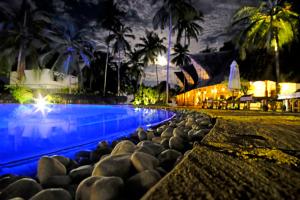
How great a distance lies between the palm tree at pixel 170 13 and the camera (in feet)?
69.0

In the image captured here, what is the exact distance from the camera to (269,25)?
14672 mm

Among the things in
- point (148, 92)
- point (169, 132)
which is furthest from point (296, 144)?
point (148, 92)

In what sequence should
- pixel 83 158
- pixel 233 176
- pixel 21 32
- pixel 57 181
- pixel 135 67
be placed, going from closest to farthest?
1. pixel 233 176
2. pixel 57 181
3. pixel 83 158
4. pixel 21 32
5. pixel 135 67

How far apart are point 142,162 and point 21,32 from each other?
2628 centimetres

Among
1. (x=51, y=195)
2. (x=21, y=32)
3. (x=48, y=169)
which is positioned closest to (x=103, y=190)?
(x=51, y=195)

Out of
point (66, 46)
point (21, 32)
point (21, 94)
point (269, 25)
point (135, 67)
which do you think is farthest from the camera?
point (135, 67)

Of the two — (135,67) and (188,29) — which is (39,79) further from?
(188,29)

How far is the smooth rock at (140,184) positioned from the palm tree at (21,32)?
25272 millimetres

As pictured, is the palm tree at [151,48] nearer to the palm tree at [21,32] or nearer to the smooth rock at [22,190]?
the palm tree at [21,32]

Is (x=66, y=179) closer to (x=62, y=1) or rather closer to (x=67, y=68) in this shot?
(x=67, y=68)

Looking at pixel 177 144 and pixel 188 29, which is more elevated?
pixel 188 29

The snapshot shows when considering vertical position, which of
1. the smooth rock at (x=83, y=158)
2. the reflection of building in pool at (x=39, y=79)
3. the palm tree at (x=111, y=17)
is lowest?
the smooth rock at (x=83, y=158)

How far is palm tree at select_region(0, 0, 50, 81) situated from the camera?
76.8ft

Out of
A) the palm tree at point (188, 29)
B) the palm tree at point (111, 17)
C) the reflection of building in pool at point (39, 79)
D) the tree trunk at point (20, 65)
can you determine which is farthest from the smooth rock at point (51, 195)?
the palm tree at point (111, 17)
